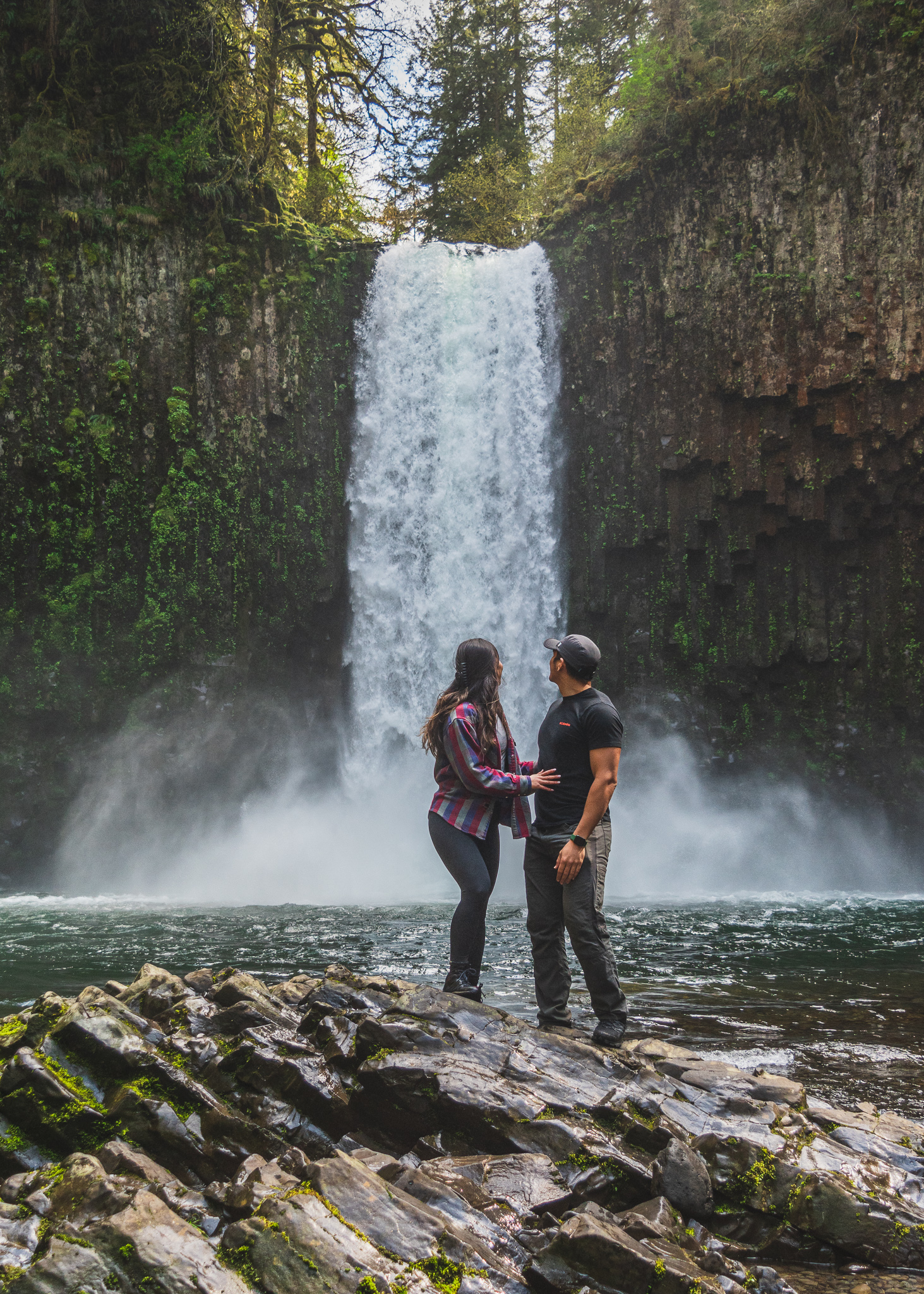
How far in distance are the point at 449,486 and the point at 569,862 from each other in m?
12.5

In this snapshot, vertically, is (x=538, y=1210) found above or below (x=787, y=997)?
above

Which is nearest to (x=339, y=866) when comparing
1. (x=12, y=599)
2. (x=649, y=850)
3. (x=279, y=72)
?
(x=649, y=850)

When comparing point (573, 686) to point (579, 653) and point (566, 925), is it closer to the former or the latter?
point (579, 653)

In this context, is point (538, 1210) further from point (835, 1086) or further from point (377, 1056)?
point (835, 1086)

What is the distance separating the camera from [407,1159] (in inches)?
131

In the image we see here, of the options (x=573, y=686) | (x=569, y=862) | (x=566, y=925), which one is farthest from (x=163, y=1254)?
(x=573, y=686)

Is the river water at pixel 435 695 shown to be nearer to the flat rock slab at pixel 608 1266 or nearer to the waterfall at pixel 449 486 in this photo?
the waterfall at pixel 449 486

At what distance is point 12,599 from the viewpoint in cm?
1537

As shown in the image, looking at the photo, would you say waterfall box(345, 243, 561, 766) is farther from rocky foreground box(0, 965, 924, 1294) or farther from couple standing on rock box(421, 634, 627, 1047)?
rocky foreground box(0, 965, 924, 1294)

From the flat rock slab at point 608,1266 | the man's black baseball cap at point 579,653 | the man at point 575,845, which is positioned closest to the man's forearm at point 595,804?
the man at point 575,845

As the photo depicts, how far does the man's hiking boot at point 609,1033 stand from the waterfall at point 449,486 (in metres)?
11.0

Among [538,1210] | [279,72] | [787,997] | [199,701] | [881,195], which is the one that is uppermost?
[279,72]

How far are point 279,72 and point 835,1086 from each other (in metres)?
19.2

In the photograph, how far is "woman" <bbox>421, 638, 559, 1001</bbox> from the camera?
4.38 meters
